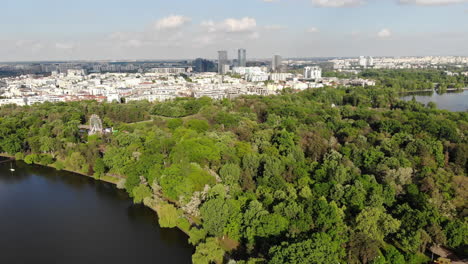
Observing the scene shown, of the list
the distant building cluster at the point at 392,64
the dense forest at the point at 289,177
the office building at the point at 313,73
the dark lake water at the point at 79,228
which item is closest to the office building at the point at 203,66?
the office building at the point at 313,73

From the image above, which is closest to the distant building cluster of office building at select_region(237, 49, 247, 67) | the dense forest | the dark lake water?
office building at select_region(237, 49, 247, 67)

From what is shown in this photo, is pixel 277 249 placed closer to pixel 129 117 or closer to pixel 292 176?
pixel 292 176

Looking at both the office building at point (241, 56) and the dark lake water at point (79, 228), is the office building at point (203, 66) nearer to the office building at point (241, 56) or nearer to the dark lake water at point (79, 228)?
the office building at point (241, 56)

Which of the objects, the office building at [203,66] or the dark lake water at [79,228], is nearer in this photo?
the dark lake water at [79,228]

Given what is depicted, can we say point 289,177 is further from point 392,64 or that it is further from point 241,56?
point 392,64

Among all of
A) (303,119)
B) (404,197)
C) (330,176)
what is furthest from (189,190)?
(303,119)

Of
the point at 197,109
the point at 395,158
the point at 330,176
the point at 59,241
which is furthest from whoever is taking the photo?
the point at 197,109
